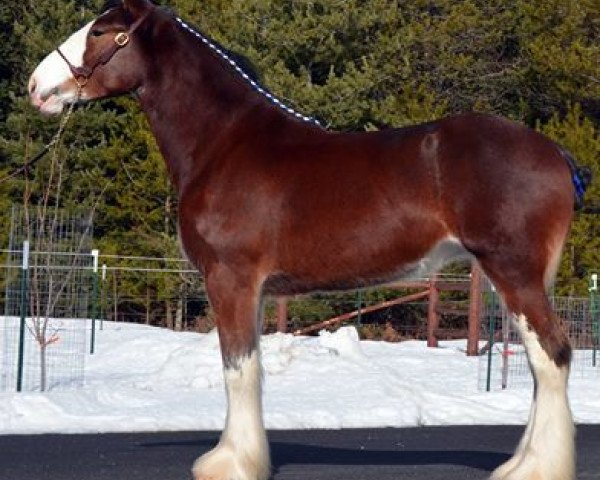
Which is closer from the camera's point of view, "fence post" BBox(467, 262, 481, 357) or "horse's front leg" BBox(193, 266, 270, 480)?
"horse's front leg" BBox(193, 266, 270, 480)

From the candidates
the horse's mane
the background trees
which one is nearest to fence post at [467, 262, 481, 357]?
the background trees

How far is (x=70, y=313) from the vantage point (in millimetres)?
20219

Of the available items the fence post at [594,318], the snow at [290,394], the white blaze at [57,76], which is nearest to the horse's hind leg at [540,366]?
the white blaze at [57,76]

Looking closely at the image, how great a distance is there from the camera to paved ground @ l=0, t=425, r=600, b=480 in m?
8.39

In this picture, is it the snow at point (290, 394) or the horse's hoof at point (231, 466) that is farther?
the snow at point (290, 394)

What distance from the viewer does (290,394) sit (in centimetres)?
1445

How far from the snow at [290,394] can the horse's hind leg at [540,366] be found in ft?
16.7

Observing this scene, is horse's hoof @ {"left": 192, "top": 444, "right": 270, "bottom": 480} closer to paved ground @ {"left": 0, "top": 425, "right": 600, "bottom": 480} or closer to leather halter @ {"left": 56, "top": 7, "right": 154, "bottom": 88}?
paved ground @ {"left": 0, "top": 425, "right": 600, "bottom": 480}

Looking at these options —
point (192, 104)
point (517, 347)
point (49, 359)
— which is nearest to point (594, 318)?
point (517, 347)

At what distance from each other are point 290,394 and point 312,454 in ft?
15.9

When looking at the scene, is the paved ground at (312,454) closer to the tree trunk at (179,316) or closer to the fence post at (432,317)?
the fence post at (432,317)

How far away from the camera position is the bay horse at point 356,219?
7.32 meters

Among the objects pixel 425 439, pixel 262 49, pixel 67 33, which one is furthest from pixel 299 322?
pixel 425 439

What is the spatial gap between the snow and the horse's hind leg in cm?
508
